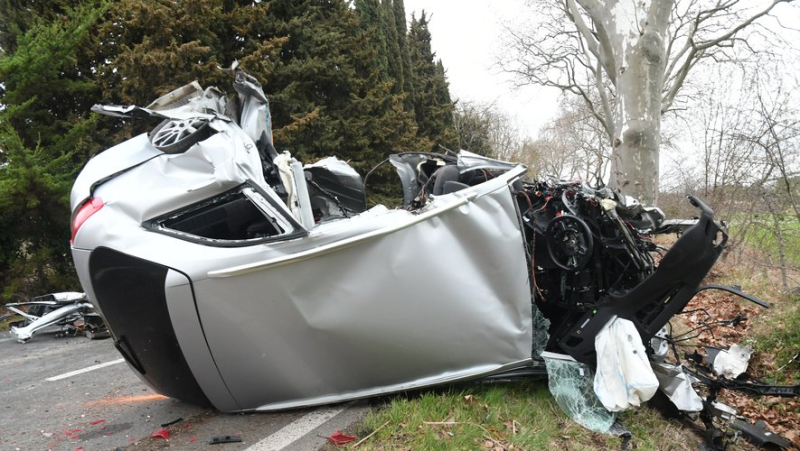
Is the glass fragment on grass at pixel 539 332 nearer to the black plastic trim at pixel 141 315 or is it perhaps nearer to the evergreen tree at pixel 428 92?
the black plastic trim at pixel 141 315

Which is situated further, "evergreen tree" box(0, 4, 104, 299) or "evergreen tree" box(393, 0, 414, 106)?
"evergreen tree" box(393, 0, 414, 106)

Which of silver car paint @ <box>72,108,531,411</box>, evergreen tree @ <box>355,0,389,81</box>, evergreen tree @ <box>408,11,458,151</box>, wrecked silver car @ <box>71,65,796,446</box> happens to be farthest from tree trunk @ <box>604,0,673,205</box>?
evergreen tree @ <box>408,11,458,151</box>

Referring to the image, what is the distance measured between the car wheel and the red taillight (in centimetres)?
44

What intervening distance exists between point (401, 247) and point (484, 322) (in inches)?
27.0

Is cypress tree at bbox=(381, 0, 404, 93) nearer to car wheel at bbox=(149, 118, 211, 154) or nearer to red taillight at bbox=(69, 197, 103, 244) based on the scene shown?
car wheel at bbox=(149, 118, 211, 154)

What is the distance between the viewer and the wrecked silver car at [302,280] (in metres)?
2.47

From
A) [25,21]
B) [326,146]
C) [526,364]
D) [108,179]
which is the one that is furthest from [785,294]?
[25,21]

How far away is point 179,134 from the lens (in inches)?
109

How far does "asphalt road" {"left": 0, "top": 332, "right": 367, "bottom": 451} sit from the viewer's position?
262cm

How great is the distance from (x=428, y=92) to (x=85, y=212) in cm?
2343

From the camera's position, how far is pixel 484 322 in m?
2.76

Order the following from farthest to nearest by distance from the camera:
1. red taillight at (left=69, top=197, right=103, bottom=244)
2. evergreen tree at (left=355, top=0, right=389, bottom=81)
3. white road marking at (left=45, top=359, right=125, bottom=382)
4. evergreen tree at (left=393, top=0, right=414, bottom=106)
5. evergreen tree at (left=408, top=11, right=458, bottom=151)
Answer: evergreen tree at (left=408, top=11, right=458, bottom=151)
evergreen tree at (left=393, top=0, right=414, bottom=106)
evergreen tree at (left=355, top=0, right=389, bottom=81)
white road marking at (left=45, top=359, right=125, bottom=382)
red taillight at (left=69, top=197, right=103, bottom=244)

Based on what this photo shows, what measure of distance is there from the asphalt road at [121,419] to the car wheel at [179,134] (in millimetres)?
1633

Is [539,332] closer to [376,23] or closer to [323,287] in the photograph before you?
[323,287]
